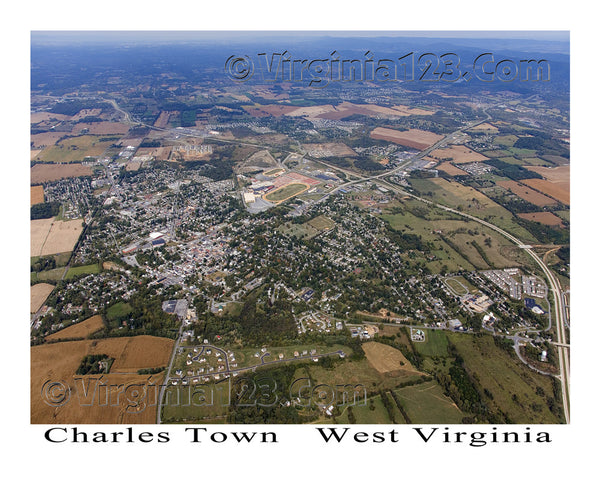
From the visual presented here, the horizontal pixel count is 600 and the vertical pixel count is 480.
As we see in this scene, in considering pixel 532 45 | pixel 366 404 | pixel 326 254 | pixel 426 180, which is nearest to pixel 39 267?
pixel 326 254

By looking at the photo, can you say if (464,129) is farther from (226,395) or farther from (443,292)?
(226,395)

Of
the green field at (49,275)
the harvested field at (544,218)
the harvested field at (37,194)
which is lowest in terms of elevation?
the green field at (49,275)

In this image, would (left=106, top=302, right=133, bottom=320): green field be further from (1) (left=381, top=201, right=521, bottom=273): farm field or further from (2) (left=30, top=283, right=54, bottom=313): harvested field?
(1) (left=381, top=201, right=521, bottom=273): farm field

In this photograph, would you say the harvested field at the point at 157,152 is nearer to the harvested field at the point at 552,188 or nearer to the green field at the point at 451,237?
the green field at the point at 451,237

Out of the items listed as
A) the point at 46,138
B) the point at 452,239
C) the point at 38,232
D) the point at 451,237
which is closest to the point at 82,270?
the point at 38,232

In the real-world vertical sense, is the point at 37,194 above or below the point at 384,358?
above

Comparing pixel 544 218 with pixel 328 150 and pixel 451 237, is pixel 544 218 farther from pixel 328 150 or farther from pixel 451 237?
pixel 328 150

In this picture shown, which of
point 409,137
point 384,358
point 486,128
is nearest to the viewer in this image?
point 384,358

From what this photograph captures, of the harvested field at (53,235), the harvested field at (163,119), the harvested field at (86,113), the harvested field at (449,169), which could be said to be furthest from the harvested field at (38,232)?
the harvested field at (449,169)
